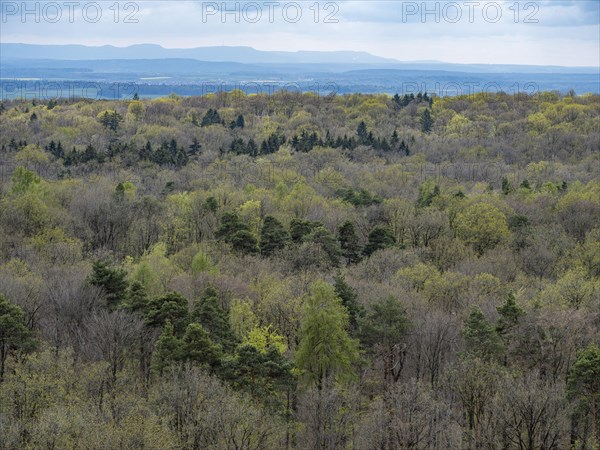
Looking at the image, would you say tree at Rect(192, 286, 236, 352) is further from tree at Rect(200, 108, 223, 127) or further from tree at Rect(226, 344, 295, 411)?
tree at Rect(200, 108, 223, 127)

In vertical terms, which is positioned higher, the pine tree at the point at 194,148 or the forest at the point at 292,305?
the pine tree at the point at 194,148

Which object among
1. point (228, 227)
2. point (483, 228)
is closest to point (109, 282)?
point (228, 227)

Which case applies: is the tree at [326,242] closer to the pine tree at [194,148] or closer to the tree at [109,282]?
the tree at [109,282]

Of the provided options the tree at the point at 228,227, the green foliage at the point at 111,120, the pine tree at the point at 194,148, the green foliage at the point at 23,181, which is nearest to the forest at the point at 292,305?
the tree at the point at 228,227

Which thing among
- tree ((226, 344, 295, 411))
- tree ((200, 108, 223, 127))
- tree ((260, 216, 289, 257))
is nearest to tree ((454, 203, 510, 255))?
tree ((260, 216, 289, 257))

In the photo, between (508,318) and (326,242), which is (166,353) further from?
(326,242)

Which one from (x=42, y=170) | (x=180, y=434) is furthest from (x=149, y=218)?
(x=180, y=434)
